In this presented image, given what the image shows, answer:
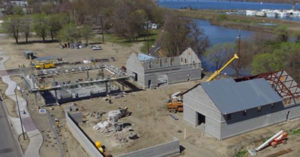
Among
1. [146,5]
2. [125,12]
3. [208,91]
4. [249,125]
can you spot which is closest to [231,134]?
[249,125]

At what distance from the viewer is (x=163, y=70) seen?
39.8 m

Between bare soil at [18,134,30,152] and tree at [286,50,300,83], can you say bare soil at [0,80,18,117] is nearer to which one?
bare soil at [18,134,30,152]

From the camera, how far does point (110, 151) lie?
22031 millimetres

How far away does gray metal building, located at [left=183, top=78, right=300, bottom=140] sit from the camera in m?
23.6

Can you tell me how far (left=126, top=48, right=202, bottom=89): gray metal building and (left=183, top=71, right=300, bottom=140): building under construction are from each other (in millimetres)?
11575

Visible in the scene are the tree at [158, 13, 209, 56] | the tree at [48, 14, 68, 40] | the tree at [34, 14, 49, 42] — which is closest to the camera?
the tree at [158, 13, 209, 56]

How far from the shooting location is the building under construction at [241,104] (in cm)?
2367

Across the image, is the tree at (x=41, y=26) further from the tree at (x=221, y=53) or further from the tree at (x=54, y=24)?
the tree at (x=221, y=53)

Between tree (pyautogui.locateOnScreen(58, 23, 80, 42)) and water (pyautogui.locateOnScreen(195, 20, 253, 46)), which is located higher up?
tree (pyautogui.locateOnScreen(58, 23, 80, 42))

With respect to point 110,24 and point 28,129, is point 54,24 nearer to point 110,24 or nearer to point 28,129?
point 110,24

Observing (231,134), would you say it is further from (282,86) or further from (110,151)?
(110,151)

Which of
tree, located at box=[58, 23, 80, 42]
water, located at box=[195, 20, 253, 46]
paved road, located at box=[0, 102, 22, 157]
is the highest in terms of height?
tree, located at box=[58, 23, 80, 42]

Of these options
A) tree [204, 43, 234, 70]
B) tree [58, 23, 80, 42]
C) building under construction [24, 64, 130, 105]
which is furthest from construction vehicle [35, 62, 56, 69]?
tree [204, 43, 234, 70]

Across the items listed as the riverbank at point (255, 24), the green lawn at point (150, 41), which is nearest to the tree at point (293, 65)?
the green lawn at point (150, 41)
